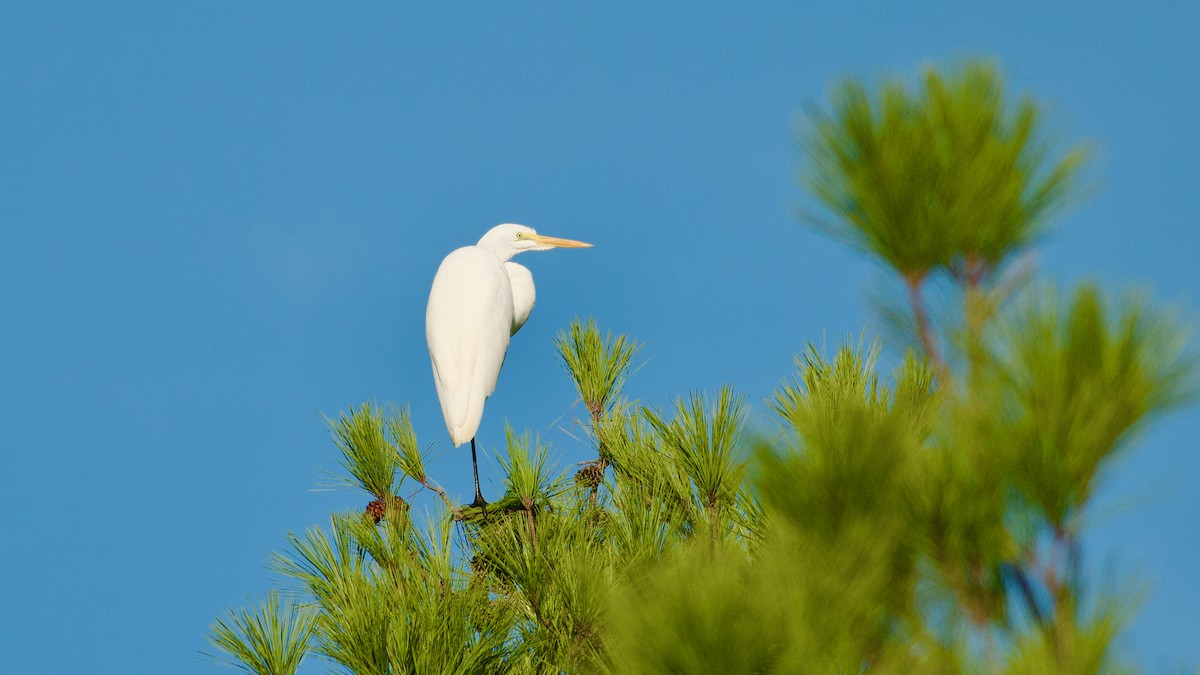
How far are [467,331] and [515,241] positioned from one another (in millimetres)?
916

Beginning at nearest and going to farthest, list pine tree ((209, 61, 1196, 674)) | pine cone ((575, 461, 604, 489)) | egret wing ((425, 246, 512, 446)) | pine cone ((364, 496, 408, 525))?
pine tree ((209, 61, 1196, 674)) < pine cone ((364, 496, 408, 525)) < pine cone ((575, 461, 604, 489)) < egret wing ((425, 246, 512, 446))

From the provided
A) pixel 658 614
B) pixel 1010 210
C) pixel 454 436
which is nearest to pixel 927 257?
pixel 1010 210

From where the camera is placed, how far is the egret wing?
4.48m

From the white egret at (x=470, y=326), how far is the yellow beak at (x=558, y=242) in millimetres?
233

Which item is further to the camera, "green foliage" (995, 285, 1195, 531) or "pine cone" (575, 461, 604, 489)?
"pine cone" (575, 461, 604, 489)

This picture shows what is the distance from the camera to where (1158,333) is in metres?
1.54

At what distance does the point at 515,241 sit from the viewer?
5.58 meters

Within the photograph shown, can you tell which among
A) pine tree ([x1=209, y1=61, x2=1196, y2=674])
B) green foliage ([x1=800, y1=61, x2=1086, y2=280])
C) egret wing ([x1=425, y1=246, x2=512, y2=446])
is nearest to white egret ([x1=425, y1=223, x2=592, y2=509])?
egret wing ([x1=425, y1=246, x2=512, y2=446])

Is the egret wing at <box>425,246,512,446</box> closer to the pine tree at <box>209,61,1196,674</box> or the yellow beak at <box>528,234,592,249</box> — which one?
the yellow beak at <box>528,234,592,249</box>

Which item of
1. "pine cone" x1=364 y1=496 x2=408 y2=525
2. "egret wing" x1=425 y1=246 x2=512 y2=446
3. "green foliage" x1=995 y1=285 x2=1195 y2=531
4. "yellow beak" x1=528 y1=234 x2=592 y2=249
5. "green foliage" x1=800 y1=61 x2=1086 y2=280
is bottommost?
"green foliage" x1=995 y1=285 x2=1195 y2=531

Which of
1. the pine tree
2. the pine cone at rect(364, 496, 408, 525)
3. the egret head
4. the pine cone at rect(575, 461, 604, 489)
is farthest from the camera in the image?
the egret head

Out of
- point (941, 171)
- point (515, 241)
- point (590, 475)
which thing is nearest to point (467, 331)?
point (515, 241)

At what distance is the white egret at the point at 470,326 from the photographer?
4.48 meters

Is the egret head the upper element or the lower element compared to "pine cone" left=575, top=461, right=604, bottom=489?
upper
